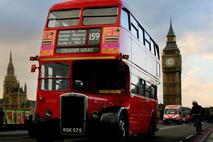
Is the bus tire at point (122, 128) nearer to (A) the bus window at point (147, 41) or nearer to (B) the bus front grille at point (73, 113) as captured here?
(B) the bus front grille at point (73, 113)

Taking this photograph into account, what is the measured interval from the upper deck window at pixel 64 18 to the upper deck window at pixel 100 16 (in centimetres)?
27

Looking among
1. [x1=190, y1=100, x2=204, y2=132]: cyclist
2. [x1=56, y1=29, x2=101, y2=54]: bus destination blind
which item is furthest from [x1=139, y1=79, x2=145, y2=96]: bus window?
[x1=190, y1=100, x2=204, y2=132]: cyclist

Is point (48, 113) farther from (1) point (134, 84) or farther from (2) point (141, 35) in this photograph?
(2) point (141, 35)

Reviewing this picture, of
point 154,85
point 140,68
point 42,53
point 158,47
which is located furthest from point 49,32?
point 158,47

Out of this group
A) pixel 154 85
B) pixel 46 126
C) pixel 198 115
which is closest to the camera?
pixel 46 126

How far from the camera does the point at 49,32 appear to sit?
14336mm

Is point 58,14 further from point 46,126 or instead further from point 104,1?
point 46,126

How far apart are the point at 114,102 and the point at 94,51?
5.45 ft

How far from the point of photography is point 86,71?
1411cm

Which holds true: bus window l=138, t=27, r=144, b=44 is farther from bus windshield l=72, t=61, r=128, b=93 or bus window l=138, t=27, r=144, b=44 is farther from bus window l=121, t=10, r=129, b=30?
bus windshield l=72, t=61, r=128, b=93

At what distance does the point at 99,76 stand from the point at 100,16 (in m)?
1.72

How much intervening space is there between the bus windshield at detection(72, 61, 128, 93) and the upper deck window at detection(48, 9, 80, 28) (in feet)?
4.12

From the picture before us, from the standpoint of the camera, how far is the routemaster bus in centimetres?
1333

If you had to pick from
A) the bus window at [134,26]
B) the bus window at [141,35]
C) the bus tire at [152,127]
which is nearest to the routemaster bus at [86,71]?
the bus window at [134,26]
